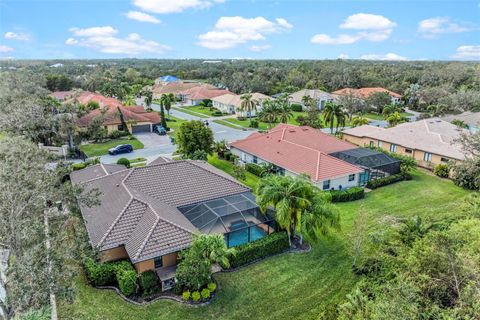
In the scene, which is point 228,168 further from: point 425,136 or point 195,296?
point 425,136

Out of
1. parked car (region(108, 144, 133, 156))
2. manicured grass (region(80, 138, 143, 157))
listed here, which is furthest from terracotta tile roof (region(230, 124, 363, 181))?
manicured grass (region(80, 138, 143, 157))

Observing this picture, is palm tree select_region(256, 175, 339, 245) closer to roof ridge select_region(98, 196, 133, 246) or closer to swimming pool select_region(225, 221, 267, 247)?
swimming pool select_region(225, 221, 267, 247)

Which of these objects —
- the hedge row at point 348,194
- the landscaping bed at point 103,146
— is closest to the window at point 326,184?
the hedge row at point 348,194

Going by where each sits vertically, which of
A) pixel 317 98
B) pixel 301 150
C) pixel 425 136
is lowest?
pixel 301 150

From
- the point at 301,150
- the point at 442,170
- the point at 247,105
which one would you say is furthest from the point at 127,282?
the point at 247,105

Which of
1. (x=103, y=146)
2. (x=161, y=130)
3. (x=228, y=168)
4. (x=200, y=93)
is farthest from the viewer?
(x=200, y=93)

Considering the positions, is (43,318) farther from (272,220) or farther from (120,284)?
(272,220)
